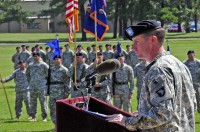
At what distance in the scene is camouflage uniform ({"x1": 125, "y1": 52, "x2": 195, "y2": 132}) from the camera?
4.28m

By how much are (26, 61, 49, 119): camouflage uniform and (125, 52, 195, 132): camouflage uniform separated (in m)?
12.0

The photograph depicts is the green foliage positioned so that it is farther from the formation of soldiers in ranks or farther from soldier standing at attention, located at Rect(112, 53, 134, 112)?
soldier standing at attention, located at Rect(112, 53, 134, 112)

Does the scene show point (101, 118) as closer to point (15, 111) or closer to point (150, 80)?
point (150, 80)

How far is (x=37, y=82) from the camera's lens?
16.5 metres

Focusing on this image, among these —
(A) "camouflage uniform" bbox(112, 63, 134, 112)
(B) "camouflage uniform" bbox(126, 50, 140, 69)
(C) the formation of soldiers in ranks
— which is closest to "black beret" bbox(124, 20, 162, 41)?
(C) the formation of soldiers in ranks

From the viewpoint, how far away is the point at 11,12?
83.3 m

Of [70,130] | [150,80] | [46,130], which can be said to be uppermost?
[150,80]

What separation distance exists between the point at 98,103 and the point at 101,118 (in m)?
0.58

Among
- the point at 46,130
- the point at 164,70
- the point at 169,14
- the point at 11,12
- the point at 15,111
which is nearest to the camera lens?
the point at 164,70

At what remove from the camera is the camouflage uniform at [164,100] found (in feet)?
14.0

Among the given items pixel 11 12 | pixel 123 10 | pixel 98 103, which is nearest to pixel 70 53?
pixel 98 103

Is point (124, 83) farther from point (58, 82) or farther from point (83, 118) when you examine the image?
point (83, 118)

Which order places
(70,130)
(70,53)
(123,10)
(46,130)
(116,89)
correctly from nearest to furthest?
1. (70,130)
2. (46,130)
3. (116,89)
4. (70,53)
5. (123,10)

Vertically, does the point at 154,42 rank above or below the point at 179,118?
above
